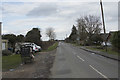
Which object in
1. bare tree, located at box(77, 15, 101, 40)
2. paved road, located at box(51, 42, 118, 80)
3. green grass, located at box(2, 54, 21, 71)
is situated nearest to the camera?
paved road, located at box(51, 42, 118, 80)

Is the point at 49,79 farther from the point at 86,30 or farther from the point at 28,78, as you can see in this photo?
the point at 86,30

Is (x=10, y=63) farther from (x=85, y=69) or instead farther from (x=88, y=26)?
(x=88, y=26)

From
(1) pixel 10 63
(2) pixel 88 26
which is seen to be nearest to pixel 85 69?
(1) pixel 10 63

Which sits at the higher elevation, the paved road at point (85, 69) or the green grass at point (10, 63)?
the paved road at point (85, 69)

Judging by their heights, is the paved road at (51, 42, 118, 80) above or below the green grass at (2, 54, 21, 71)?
above

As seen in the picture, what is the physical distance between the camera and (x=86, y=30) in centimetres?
6644

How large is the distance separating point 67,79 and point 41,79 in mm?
1333

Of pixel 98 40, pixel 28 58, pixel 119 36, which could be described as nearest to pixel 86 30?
pixel 98 40

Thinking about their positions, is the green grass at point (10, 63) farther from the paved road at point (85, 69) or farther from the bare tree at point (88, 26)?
the bare tree at point (88, 26)

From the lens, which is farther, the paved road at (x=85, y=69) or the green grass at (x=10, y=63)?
the green grass at (x=10, y=63)

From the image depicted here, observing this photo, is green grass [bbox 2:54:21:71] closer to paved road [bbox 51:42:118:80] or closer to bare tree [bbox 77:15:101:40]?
paved road [bbox 51:42:118:80]

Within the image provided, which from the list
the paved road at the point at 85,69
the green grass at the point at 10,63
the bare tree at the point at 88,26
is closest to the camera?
the paved road at the point at 85,69

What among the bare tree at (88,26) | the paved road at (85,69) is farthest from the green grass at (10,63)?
the bare tree at (88,26)

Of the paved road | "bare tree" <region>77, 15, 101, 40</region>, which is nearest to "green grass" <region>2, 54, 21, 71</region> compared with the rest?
the paved road
